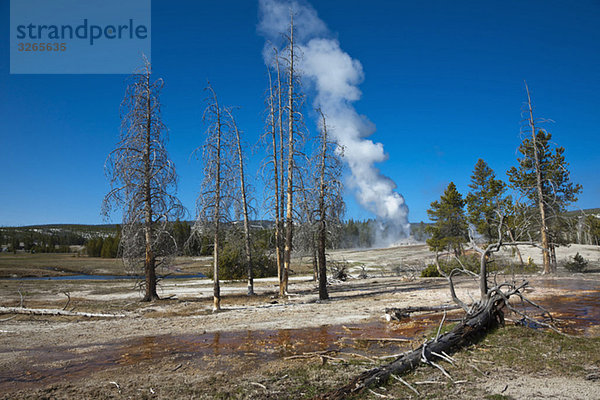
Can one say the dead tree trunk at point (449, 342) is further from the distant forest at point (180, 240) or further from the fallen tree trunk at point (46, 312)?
the fallen tree trunk at point (46, 312)

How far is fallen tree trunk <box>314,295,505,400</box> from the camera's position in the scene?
21.6 feet

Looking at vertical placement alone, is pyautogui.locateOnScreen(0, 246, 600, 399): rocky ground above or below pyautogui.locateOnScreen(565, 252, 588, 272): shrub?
above

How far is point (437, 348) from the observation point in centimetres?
832

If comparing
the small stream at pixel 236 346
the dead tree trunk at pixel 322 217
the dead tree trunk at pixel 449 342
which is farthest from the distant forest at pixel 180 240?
the dead tree trunk at pixel 449 342

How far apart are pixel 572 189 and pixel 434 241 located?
19.1 metres

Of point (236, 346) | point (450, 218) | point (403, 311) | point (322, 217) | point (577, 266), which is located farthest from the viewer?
point (450, 218)

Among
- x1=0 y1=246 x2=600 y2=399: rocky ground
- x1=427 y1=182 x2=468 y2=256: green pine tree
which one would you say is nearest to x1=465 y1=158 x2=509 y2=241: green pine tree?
x1=427 y1=182 x2=468 y2=256: green pine tree

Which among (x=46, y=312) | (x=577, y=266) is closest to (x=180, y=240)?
(x=46, y=312)

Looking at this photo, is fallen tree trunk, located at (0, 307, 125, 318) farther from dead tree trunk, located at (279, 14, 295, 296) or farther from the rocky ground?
dead tree trunk, located at (279, 14, 295, 296)

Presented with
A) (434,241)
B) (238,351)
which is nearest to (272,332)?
(238,351)

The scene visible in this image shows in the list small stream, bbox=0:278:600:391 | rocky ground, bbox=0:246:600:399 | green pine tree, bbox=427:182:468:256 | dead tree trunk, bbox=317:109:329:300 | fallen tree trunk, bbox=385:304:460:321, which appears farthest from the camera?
green pine tree, bbox=427:182:468:256

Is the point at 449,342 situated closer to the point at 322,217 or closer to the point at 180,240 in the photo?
the point at 322,217

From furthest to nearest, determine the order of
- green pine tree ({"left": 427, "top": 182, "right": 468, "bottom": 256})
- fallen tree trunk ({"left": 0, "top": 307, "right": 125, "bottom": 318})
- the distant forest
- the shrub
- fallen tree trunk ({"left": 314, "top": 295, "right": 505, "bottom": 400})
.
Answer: green pine tree ({"left": 427, "top": 182, "right": 468, "bottom": 256}) → the distant forest → the shrub → fallen tree trunk ({"left": 0, "top": 307, "right": 125, "bottom": 318}) → fallen tree trunk ({"left": 314, "top": 295, "right": 505, "bottom": 400})

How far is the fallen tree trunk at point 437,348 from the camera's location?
657 cm
